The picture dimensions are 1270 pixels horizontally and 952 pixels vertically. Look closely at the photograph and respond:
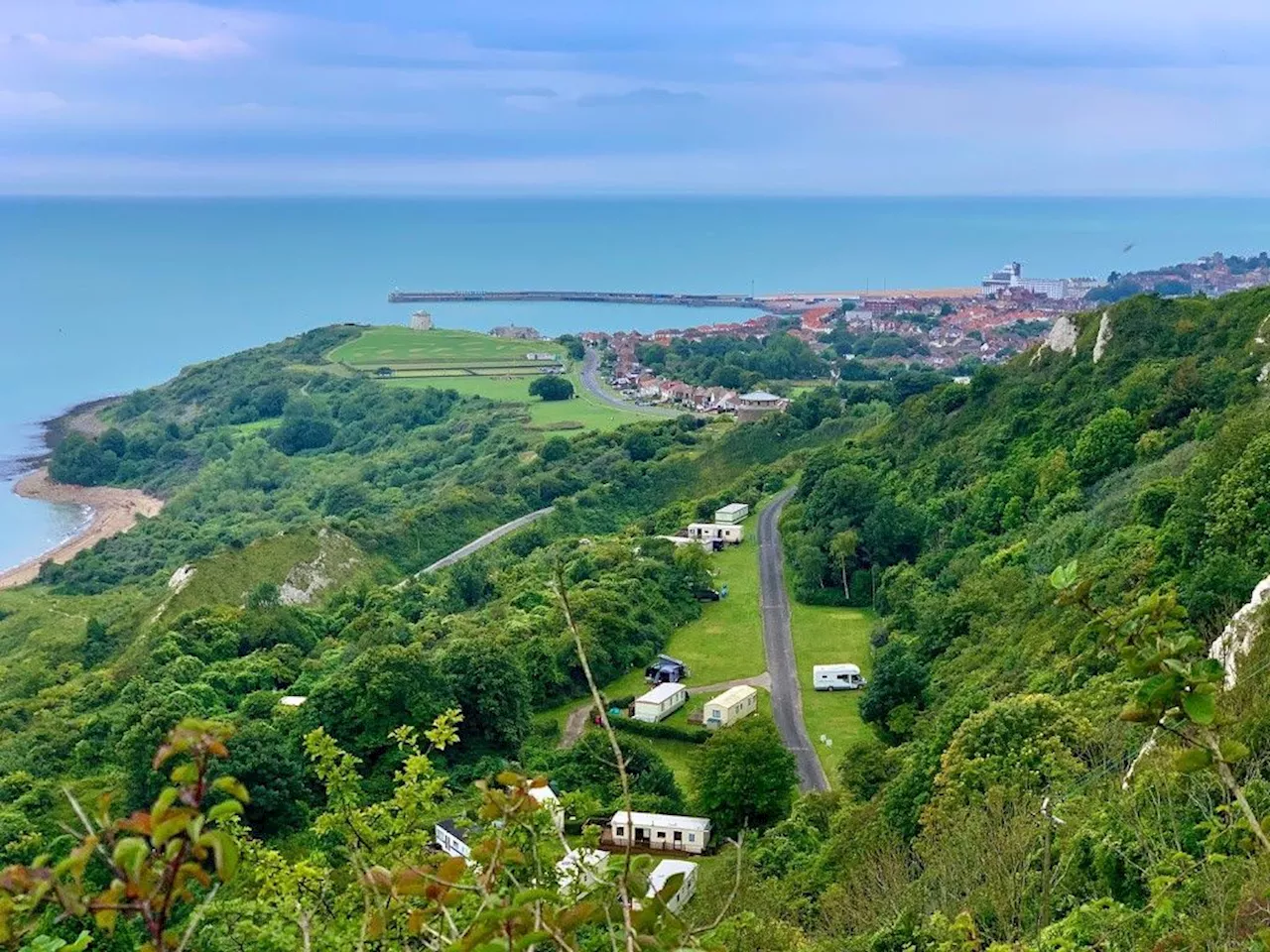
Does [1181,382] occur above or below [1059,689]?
above

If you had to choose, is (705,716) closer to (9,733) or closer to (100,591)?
(9,733)

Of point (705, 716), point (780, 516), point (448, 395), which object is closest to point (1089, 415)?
point (780, 516)

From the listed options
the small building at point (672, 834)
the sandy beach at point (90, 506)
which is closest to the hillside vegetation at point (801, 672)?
the small building at point (672, 834)

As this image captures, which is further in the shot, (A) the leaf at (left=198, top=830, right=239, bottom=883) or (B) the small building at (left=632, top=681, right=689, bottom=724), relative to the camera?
(B) the small building at (left=632, top=681, right=689, bottom=724)

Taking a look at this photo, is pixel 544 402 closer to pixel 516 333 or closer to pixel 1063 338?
Answer: pixel 516 333

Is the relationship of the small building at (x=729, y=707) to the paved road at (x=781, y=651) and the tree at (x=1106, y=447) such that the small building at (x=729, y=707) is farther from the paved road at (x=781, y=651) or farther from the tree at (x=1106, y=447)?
the tree at (x=1106, y=447)

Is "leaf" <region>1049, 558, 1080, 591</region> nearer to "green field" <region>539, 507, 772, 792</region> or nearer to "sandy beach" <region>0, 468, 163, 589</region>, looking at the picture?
"green field" <region>539, 507, 772, 792</region>

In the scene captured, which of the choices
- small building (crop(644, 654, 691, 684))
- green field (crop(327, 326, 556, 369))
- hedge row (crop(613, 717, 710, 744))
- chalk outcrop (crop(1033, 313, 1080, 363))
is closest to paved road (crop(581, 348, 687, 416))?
green field (crop(327, 326, 556, 369))
